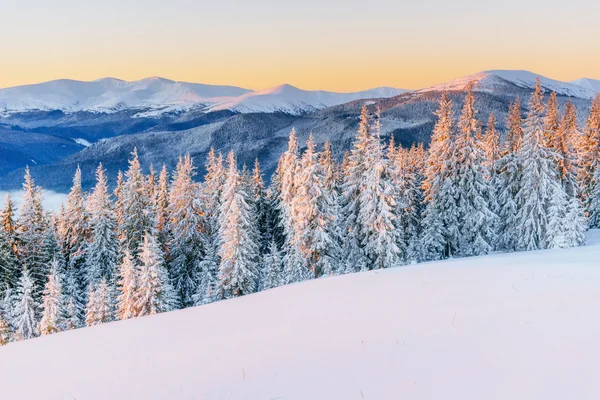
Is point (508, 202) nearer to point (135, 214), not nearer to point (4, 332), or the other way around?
point (135, 214)

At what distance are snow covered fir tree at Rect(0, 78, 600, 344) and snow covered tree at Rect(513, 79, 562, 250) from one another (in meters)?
0.10

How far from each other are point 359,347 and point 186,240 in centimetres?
3199

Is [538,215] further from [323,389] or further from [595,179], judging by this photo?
[323,389]

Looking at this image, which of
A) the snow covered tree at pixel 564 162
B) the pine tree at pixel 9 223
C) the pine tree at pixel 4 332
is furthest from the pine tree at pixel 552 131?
the pine tree at pixel 9 223

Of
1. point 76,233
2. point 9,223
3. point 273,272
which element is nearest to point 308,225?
point 273,272

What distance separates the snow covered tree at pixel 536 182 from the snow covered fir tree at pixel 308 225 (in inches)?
4.1

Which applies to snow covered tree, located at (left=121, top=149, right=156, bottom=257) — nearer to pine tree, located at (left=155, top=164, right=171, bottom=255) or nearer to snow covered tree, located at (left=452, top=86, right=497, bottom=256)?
pine tree, located at (left=155, top=164, right=171, bottom=255)

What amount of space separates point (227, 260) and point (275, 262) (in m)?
4.04

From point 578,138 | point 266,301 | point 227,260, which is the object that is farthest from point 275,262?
point 578,138

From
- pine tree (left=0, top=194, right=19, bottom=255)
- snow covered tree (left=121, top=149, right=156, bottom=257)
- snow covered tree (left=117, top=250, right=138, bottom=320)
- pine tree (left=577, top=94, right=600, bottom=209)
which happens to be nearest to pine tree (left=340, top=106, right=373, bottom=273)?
snow covered tree (left=117, top=250, right=138, bottom=320)

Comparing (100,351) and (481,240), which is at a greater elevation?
(100,351)

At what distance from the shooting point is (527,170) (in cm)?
3341

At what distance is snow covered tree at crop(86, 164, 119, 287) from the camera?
1476 inches

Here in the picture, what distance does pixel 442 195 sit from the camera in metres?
31.7
